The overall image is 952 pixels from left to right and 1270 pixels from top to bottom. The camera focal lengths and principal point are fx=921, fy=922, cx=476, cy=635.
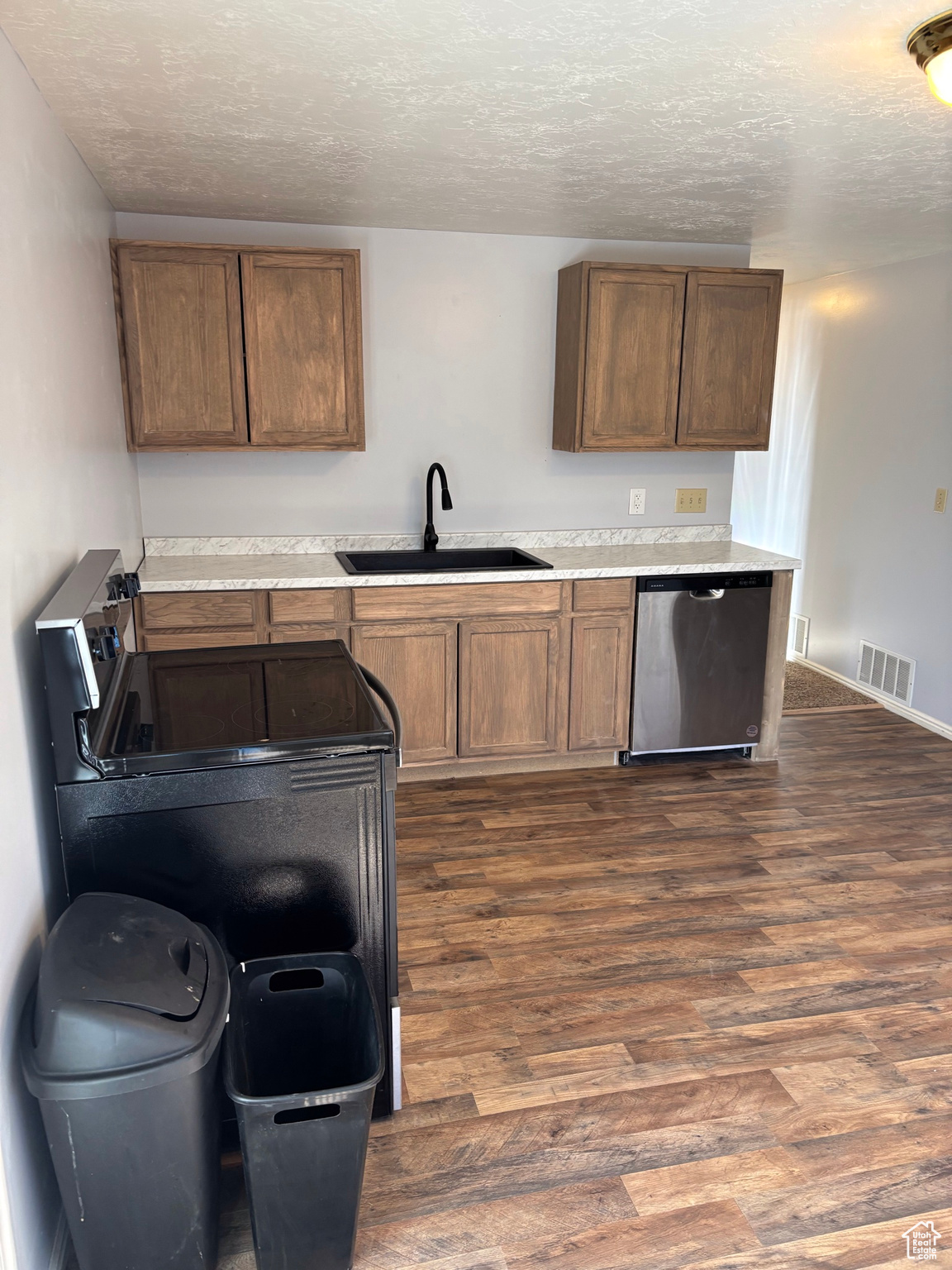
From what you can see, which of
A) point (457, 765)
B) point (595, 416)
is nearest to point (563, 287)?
point (595, 416)

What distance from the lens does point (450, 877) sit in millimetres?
3086

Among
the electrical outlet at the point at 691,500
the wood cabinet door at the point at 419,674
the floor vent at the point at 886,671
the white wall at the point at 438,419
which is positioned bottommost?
the floor vent at the point at 886,671

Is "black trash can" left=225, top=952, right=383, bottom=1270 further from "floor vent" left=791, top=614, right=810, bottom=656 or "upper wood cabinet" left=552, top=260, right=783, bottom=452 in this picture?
"floor vent" left=791, top=614, right=810, bottom=656

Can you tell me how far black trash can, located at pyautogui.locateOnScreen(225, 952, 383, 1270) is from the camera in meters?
1.52

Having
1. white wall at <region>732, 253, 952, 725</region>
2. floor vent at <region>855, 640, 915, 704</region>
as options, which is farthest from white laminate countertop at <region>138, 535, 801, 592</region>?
floor vent at <region>855, 640, 915, 704</region>

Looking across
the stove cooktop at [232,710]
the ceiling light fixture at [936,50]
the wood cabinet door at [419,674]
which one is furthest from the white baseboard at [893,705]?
the stove cooktop at [232,710]

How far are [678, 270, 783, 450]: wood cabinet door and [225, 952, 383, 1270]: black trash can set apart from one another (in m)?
2.99

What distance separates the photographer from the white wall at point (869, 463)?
4.49m

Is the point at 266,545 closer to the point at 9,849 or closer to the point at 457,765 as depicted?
the point at 457,765

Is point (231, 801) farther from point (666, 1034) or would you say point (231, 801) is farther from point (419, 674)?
point (419, 674)

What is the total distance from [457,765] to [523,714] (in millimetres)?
378

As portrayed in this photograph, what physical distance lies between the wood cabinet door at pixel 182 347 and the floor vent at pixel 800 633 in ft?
12.0

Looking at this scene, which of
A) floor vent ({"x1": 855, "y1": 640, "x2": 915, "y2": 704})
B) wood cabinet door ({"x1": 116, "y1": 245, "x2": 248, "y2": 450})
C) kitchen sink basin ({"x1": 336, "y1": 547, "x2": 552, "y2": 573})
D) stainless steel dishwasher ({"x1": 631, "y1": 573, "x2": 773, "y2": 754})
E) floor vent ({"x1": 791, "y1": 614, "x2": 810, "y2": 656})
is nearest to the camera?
wood cabinet door ({"x1": 116, "y1": 245, "x2": 248, "y2": 450})

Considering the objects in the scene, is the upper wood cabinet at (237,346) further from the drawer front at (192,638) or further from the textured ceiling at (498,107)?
the drawer front at (192,638)
